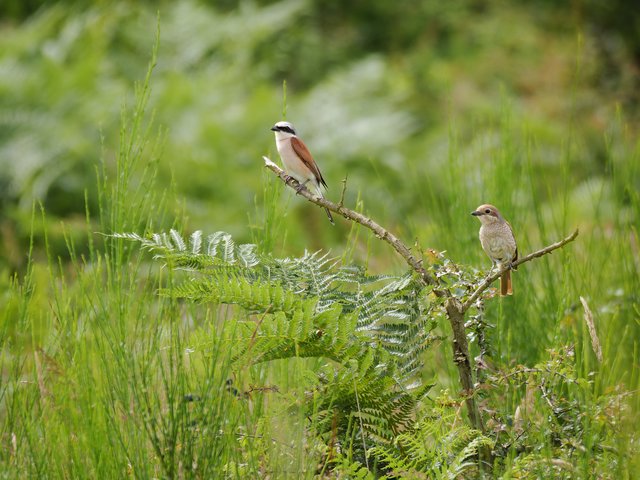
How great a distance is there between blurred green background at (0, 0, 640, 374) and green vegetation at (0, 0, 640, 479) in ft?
0.10

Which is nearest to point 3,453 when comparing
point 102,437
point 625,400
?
point 102,437

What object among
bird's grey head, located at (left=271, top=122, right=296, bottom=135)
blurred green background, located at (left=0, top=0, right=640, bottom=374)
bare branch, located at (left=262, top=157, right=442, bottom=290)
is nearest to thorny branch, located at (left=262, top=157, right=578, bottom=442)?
bare branch, located at (left=262, top=157, right=442, bottom=290)

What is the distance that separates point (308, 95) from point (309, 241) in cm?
216

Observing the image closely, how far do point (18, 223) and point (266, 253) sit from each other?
14.1 feet

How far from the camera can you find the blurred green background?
6168mm

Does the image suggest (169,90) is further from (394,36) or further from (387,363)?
(387,363)

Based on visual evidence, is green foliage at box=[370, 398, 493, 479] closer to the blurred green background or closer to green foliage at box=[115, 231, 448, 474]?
green foliage at box=[115, 231, 448, 474]

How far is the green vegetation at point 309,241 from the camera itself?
1.80 metres

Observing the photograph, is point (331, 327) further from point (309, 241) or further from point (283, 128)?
point (309, 241)

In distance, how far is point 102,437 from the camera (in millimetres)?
1776

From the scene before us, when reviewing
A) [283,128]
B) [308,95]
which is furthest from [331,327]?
[308,95]

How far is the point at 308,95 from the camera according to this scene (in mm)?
7816

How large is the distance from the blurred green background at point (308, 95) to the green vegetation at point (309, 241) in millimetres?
30

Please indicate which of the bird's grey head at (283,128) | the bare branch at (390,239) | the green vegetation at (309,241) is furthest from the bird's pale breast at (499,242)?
Answer: the bird's grey head at (283,128)
